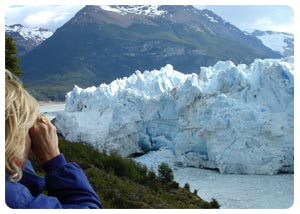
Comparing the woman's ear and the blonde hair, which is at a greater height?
the blonde hair

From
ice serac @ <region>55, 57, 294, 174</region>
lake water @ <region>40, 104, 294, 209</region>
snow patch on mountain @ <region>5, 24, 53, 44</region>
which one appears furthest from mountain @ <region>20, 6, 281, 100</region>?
snow patch on mountain @ <region>5, 24, 53, 44</region>

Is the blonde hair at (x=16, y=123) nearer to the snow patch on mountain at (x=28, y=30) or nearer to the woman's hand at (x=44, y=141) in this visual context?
the woman's hand at (x=44, y=141)

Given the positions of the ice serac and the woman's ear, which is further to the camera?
the ice serac

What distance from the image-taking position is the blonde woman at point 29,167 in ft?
2.62

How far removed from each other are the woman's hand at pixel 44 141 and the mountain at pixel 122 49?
→ 7.77m

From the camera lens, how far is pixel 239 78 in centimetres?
1139

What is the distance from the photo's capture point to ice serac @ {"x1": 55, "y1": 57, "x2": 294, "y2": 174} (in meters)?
9.60

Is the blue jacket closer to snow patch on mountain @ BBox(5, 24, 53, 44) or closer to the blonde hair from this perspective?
the blonde hair

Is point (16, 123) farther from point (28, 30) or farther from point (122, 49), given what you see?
point (122, 49)

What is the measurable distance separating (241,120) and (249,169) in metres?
1.18

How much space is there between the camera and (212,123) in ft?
33.7

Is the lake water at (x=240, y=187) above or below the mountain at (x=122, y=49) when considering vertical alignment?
below

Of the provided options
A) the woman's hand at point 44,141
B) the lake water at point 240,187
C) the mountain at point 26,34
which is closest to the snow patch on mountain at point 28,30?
the mountain at point 26,34

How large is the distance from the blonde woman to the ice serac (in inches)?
335
